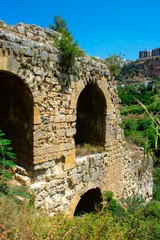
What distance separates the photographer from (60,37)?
672cm

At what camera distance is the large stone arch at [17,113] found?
5.58 metres

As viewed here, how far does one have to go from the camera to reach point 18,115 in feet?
19.9

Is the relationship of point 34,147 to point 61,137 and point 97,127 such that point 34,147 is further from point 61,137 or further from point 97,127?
point 97,127

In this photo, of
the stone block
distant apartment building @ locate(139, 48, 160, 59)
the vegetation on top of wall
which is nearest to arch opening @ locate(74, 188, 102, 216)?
the stone block

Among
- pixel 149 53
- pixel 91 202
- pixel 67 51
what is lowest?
pixel 91 202

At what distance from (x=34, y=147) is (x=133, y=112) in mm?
26814

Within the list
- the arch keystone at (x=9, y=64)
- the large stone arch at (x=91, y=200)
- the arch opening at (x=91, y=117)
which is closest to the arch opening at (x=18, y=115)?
the arch keystone at (x=9, y=64)

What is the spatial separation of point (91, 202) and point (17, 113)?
13.3 ft

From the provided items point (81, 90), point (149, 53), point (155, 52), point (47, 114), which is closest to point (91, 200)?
→ point (81, 90)

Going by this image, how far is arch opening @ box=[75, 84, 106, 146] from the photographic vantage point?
8070 millimetres

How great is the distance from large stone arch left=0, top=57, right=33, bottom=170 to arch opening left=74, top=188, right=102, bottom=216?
10.0 ft

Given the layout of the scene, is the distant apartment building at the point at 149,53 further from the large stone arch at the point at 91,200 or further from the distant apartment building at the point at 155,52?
the large stone arch at the point at 91,200

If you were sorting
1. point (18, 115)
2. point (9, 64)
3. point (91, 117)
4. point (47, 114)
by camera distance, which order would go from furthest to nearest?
point (91, 117)
point (18, 115)
point (47, 114)
point (9, 64)

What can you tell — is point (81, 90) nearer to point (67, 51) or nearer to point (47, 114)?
point (67, 51)
